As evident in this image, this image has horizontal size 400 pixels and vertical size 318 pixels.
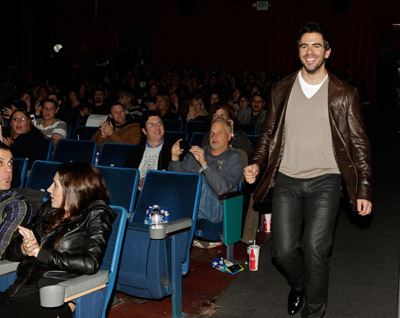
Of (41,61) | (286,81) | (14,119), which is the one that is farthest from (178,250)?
(41,61)

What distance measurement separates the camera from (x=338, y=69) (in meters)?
17.1

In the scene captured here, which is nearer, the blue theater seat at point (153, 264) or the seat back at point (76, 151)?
the blue theater seat at point (153, 264)

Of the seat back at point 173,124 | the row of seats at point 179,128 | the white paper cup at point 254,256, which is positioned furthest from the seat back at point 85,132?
the white paper cup at point 254,256

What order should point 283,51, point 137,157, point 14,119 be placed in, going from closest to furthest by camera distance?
point 137,157, point 14,119, point 283,51

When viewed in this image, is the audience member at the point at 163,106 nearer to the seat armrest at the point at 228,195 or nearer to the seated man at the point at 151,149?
the seated man at the point at 151,149

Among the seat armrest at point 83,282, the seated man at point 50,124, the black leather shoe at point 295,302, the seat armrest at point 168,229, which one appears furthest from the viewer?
the seated man at point 50,124

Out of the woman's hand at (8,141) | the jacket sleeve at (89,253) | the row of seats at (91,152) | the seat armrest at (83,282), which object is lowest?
the seat armrest at (83,282)

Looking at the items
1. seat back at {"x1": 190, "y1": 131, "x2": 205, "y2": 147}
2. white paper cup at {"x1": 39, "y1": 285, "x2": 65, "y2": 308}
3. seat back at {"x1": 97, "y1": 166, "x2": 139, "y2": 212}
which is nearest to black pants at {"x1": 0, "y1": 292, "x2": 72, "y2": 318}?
white paper cup at {"x1": 39, "y1": 285, "x2": 65, "y2": 308}

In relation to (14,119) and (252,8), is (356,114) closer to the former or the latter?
(14,119)

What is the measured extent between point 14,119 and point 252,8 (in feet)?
44.5

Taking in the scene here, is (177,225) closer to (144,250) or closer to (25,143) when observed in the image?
(144,250)

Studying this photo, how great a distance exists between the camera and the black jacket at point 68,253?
244 centimetres

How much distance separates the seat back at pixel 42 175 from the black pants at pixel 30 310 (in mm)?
1721

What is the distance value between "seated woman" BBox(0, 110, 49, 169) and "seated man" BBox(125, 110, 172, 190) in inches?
38.7
